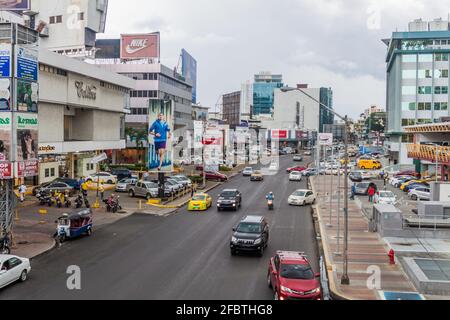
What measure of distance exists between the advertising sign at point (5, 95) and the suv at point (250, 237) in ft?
43.1

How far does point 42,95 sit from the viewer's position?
4888cm

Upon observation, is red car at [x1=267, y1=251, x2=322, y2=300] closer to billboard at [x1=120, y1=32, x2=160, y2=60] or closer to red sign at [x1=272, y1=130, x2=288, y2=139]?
billboard at [x1=120, y1=32, x2=160, y2=60]

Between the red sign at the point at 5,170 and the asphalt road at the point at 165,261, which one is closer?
the asphalt road at the point at 165,261

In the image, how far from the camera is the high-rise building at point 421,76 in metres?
89.9

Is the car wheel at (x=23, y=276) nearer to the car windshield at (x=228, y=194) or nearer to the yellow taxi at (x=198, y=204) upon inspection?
the yellow taxi at (x=198, y=204)

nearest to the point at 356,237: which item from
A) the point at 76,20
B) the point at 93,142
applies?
the point at 93,142

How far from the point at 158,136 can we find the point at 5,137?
21278mm

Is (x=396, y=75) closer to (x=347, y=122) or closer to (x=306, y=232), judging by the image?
(x=306, y=232)

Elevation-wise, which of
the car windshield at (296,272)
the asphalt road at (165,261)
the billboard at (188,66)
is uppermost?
the billboard at (188,66)

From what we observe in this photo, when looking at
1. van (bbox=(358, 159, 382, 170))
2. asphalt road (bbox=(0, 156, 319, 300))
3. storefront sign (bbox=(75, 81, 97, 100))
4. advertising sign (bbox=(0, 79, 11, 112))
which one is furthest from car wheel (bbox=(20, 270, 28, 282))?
van (bbox=(358, 159, 382, 170))

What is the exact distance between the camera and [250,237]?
2536 cm

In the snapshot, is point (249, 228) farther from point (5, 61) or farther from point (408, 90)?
point (408, 90)

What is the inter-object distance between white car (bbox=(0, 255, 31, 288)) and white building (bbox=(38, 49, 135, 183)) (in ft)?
97.2

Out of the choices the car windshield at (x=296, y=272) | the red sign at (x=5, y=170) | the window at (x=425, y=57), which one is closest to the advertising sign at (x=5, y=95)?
the red sign at (x=5, y=170)
